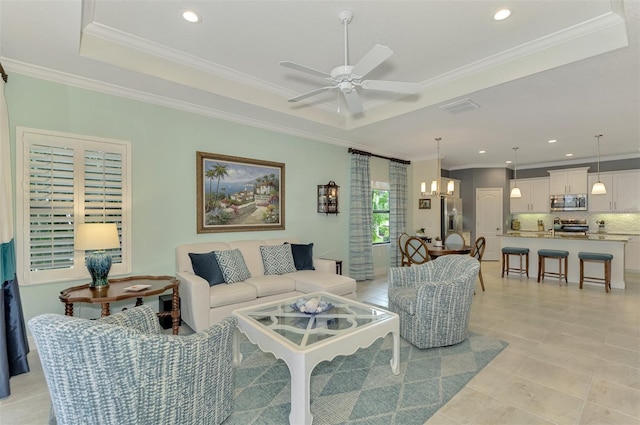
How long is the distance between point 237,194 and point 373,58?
2869mm

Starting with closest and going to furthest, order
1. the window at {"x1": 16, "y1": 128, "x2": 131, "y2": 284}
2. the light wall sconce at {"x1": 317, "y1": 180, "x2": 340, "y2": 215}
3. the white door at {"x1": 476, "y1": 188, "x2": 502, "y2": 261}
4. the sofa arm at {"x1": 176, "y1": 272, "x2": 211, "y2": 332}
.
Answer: the window at {"x1": 16, "y1": 128, "x2": 131, "y2": 284}
the sofa arm at {"x1": 176, "y1": 272, "x2": 211, "y2": 332}
the light wall sconce at {"x1": 317, "y1": 180, "x2": 340, "y2": 215}
the white door at {"x1": 476, "y1": 188, "x2": 502, "y2": 261}

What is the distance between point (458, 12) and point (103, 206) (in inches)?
156

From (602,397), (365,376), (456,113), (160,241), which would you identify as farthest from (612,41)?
(160,241)

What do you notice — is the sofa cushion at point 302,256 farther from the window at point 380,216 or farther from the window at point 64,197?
the window at point 380,216

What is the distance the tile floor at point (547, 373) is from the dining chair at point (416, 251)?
1264 millimetres

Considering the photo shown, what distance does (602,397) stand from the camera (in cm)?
228

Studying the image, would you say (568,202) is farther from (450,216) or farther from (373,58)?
(373,58)

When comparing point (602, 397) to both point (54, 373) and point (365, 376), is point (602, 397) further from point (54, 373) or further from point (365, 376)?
point (54, 373)

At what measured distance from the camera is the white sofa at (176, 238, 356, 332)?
324 cm

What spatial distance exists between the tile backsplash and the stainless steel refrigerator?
1.76m

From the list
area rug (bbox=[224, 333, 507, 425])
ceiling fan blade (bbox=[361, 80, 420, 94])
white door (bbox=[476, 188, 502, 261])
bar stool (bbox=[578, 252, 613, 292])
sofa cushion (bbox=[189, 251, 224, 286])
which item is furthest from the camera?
white door (bbox=[476, 188, 502, 261])

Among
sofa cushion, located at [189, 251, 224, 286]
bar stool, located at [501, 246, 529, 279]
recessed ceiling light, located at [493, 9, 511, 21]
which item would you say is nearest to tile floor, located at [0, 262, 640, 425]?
sofa cushion, located at [189, 251, 224, 286]

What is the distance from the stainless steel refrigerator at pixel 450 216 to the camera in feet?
24.7

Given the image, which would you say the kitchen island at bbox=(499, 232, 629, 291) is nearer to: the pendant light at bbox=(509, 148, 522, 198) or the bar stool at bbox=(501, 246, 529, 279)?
the bar stool at bbox=(501, 246, 529, 279)
